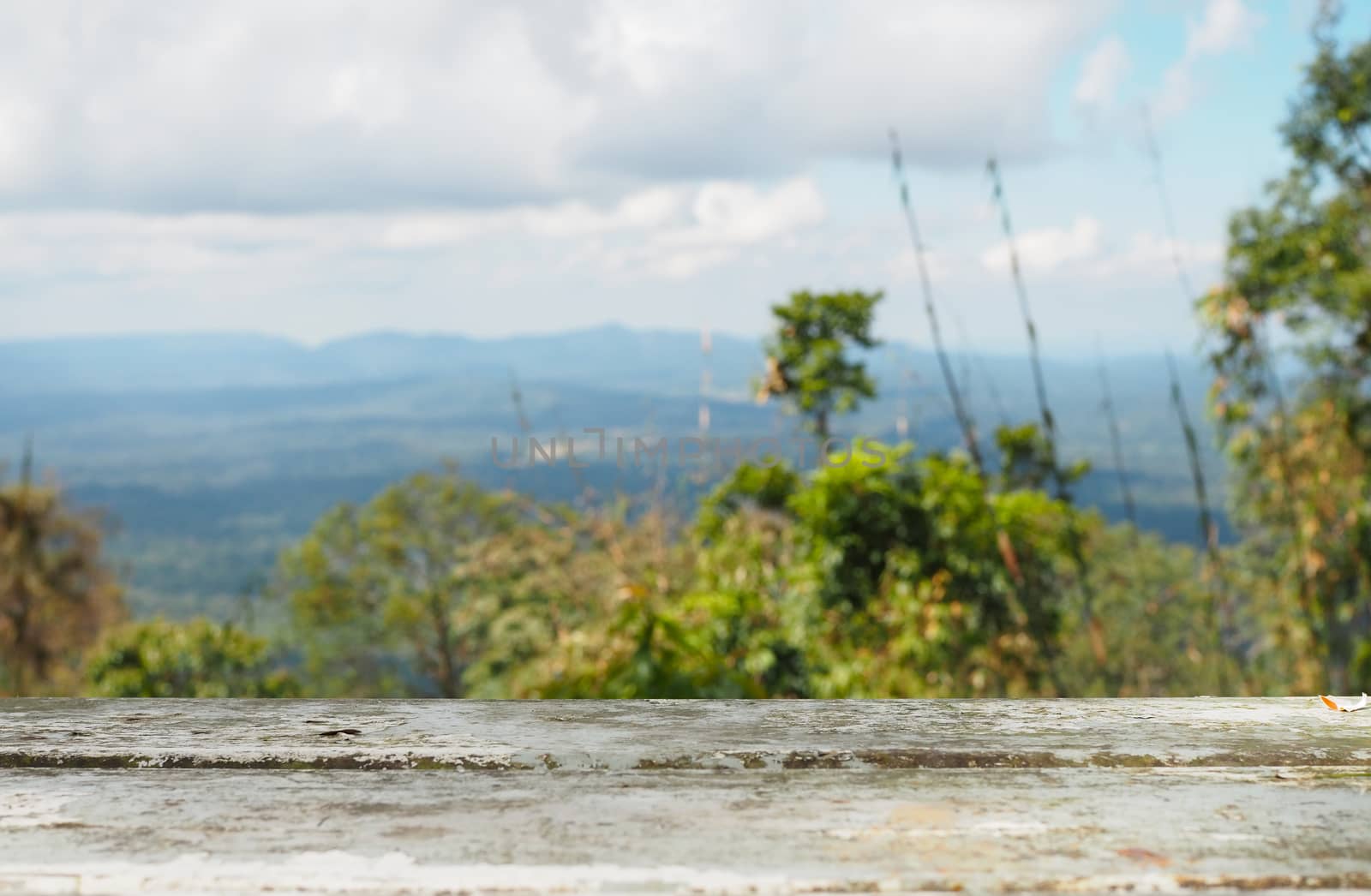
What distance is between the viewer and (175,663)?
14.3m

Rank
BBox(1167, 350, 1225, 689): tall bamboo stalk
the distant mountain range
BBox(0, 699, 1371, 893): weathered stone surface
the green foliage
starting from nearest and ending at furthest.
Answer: BBox(0, 699, 1371, 893): weathered stone surface < BBox(1167, 350, 1225, 689): tall bamboo stalk < the green foliage < the distant mountain range

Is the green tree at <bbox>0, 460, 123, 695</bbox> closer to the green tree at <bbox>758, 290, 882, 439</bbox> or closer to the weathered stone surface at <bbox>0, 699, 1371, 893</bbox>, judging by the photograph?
the green tree at <bbox>758, 290, 882, 439</bbox>

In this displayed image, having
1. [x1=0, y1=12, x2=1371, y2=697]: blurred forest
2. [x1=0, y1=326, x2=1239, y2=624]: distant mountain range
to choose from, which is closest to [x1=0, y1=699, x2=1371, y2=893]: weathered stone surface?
[x1=0, y1=12, x2=1371, y2=697]: blurred forest

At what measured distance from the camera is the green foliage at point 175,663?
13.7m

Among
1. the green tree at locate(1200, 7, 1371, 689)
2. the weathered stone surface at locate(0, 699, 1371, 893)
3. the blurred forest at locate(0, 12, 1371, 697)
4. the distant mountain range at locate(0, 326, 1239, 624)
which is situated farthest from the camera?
the distant mountain range at locate(0, 326, 1239, 624)

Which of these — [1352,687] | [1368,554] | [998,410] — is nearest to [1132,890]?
[998,410]

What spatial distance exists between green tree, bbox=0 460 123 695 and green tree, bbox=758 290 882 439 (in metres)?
11.1

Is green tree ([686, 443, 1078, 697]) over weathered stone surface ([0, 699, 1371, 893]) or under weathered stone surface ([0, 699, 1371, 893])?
under

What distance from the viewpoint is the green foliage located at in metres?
13.7

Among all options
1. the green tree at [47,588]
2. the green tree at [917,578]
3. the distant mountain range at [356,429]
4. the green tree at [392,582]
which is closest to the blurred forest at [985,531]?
the green tree at [917,578]

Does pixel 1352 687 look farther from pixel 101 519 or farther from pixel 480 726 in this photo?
pixel 101 519

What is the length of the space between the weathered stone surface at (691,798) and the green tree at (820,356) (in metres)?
7.65

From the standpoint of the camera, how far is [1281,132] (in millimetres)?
6504

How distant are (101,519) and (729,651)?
1615 centimetres
